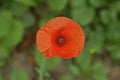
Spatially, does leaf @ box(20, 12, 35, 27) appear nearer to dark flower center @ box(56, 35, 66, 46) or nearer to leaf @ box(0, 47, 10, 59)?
leaf @ box(0, 47, 10, 59)

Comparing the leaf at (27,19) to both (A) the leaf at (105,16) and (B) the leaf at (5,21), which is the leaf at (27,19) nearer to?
(B) the leaf at (5,21)

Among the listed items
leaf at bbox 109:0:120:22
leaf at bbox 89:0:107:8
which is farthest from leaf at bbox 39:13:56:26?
leaf at bbox 109:0:120:22

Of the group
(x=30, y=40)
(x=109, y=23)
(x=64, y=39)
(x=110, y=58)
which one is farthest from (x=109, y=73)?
(x=64, y=39)

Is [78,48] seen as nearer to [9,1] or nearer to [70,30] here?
[70,30]

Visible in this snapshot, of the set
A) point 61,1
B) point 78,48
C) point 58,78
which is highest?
point 61,1

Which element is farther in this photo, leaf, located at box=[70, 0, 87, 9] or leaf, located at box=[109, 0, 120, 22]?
leaf, located at box=[109, 0, 120, 22]

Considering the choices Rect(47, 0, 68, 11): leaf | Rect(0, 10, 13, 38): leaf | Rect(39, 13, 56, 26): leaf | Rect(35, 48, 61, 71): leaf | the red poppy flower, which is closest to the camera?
the red poppy flower
